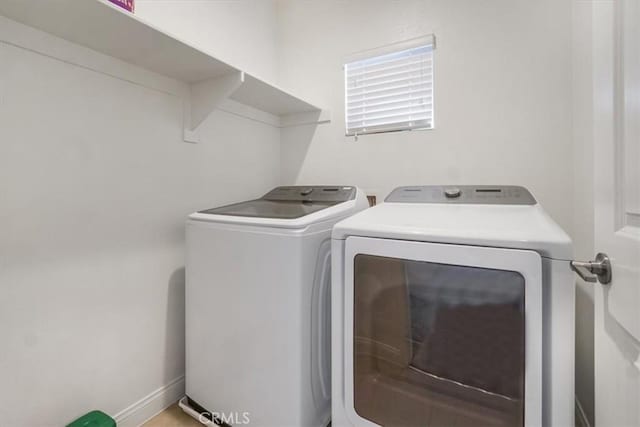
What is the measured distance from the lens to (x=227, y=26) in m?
1.87

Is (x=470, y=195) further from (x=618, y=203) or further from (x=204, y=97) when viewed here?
(x=204, y=97)

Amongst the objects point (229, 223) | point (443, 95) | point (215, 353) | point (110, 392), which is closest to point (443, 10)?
point (443, 95)

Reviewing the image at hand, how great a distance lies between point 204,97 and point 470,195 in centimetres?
143

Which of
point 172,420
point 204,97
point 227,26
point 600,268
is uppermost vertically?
point 227,26

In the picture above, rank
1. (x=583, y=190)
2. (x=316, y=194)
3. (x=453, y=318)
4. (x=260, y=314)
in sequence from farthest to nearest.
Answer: (x=316, y=194) < (x=583, y=190) < (x=260, y=314) < (x=453, y=318)

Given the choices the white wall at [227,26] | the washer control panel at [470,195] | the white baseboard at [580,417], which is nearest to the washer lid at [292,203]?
the washer control panel at [470,195]

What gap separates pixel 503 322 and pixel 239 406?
109 cm

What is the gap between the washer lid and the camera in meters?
1.32

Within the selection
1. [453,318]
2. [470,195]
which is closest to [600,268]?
[453,318]

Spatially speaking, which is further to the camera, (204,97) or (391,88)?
(391,88)

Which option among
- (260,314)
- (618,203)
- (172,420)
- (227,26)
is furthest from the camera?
(227,26)

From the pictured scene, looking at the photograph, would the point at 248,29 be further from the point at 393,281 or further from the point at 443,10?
the point at 393,281

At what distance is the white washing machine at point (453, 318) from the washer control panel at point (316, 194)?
0.37m

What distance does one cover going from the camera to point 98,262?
1250mm
